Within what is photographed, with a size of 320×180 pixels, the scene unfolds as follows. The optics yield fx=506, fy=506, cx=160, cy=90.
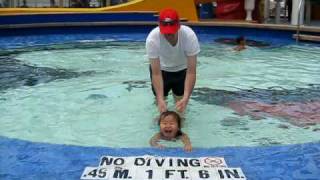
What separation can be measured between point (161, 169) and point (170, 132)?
0.79 meters

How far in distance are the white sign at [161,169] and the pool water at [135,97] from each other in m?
0.62

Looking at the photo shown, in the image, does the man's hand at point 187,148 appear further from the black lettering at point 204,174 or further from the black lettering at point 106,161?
the black lettering at point 106,161

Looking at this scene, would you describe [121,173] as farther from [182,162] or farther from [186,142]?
[186,142]

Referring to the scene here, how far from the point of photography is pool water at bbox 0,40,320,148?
205 inches

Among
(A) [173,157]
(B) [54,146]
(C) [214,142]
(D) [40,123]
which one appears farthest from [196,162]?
(D) [40,123]

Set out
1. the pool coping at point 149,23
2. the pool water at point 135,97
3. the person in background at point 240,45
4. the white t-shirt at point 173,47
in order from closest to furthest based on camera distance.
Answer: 1. the white t-shirt at point 173,47
2. the pool water at point 135,97
3. the person in background at point 240,45
4. the pool coping at point 149,23

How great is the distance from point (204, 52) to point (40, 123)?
252 inches

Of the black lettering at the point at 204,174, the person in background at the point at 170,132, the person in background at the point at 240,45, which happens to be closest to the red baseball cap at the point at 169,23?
the person in background at the point at 170,132

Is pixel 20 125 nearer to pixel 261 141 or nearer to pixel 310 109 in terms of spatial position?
pixel 261 141

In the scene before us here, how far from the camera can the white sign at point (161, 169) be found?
3.90 metres

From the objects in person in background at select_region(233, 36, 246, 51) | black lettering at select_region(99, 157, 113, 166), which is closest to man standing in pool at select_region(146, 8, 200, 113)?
black lettering at select_region(99, 157, 113, 166)

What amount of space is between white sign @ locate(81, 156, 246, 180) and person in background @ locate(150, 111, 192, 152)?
1.30 ft

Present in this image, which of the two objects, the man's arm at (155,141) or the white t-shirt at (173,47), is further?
the white t-shirt at (173,47)

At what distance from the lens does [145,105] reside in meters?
6.50
